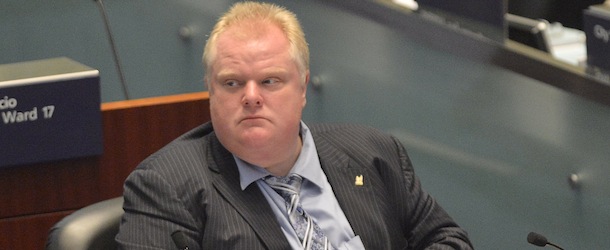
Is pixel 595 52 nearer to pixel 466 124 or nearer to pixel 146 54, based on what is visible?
pixel 466 124

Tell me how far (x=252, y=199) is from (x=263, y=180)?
61 millimetres

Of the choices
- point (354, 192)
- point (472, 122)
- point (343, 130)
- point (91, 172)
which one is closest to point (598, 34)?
point (472, 122)

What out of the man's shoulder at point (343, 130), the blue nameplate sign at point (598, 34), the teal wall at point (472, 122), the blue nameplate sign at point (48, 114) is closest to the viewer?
the man's shoulder at point (343, 130)

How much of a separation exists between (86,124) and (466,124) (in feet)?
4.11

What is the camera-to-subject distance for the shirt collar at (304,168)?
2.36m

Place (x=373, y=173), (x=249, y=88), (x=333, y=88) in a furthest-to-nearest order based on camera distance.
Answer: (x=333, y=88), (x=373, y=173), (x=249, y=88)

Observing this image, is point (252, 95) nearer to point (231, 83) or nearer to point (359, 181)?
point (231, 83)

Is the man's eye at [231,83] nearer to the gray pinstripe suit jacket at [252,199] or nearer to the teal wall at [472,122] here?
the gray pinstripe suit jacket at [252,199]

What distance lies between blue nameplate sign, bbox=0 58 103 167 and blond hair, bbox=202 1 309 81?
2.02 feet

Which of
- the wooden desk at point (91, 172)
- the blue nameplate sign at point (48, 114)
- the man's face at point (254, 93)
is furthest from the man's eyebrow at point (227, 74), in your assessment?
the wooden desk at point (91, 172)

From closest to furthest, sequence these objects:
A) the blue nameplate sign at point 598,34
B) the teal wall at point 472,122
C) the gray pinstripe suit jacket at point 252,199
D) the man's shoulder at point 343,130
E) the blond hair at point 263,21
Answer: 1. the gray pinstripe suit jacket at point 252,199
2. the blond hair at point 263,21
3. the man's shoulder at point 343,130
4. the blue nameplate sign at point 598,34
5. the teal wall at point 472,122

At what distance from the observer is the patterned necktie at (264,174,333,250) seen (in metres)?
2.38

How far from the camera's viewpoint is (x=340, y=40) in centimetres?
424

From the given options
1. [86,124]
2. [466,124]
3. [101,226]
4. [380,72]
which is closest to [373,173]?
[101,226]
